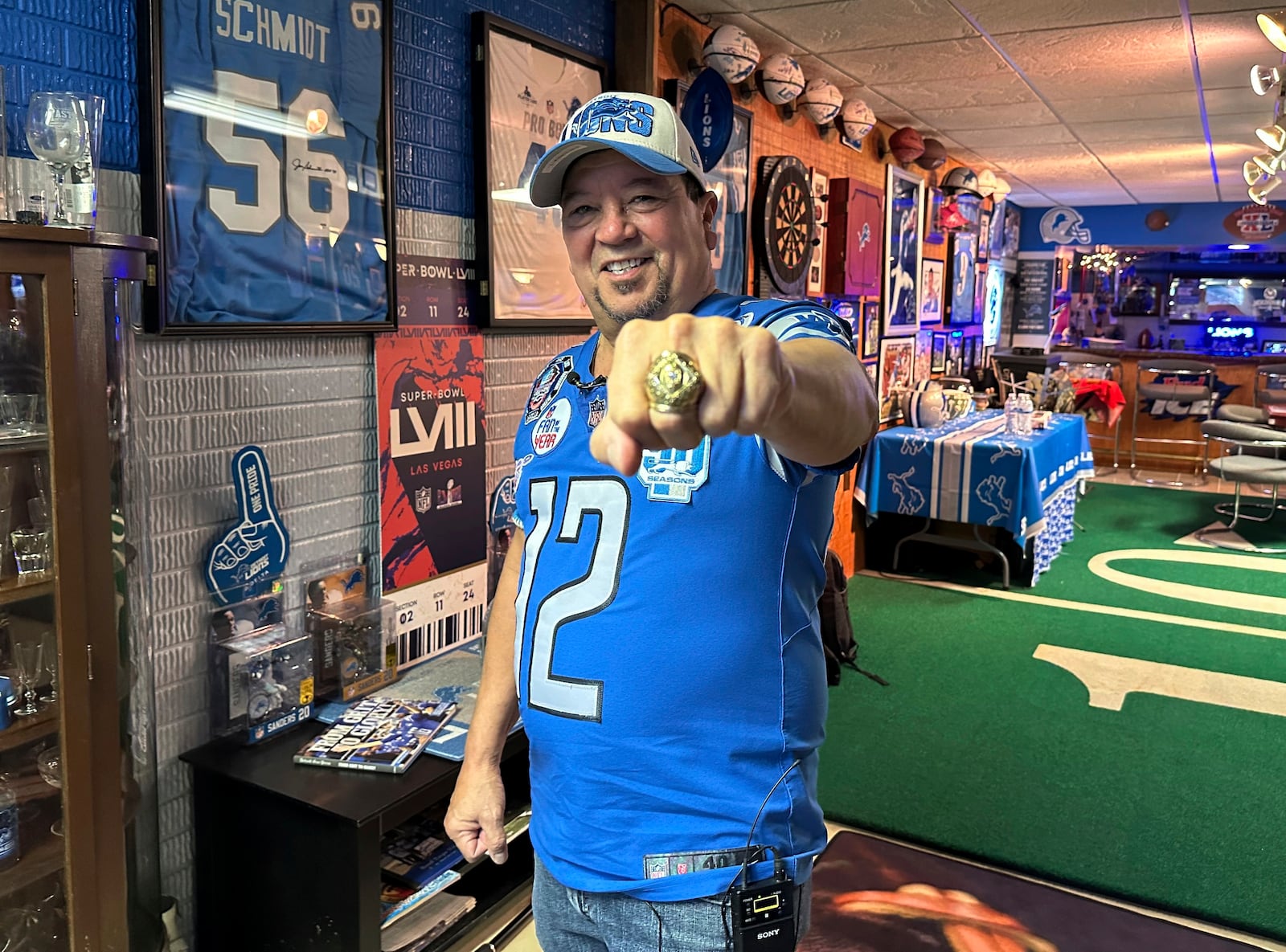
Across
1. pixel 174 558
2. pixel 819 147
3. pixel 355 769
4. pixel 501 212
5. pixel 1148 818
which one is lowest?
pixel 1148 818

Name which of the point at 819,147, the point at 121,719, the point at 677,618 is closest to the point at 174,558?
the point at 121,719

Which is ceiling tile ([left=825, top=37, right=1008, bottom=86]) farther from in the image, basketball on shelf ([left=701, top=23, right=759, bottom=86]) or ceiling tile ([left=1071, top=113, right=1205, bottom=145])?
ceiling tile ([left=1071, top=113, right=1205, bottom=145])

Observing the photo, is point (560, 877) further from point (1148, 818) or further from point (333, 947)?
point (1148, 818)

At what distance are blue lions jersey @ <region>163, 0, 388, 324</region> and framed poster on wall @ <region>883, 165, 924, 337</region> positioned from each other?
3839 millimetres

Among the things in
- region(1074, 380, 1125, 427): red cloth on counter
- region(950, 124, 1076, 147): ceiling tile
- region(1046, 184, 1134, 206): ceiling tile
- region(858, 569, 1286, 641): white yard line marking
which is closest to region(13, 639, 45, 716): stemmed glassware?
region(858, 569, 1286, 641): white yard line marking

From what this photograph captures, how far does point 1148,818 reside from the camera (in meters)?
3.01

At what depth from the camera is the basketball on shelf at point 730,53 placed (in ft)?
11.7

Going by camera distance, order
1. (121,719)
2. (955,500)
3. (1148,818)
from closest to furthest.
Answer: (121,719) < (1148,818) < (955,500)

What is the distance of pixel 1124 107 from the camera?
16.9 ft

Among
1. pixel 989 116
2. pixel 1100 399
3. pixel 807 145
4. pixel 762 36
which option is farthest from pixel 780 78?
pixel 1100 399

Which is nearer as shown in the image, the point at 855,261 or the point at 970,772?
the point at 970,772

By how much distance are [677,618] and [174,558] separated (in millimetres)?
1302

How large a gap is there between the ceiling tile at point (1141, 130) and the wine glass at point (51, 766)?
18.9 ft

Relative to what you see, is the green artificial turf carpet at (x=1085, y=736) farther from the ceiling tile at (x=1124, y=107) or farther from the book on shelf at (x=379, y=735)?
the ceiling tile at (x=1124, y=107)
